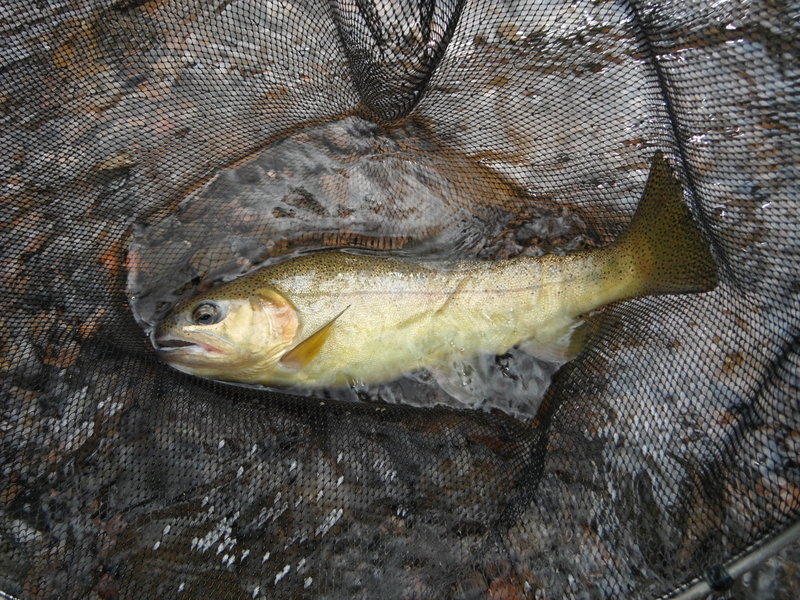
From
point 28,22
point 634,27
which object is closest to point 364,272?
point 634,27

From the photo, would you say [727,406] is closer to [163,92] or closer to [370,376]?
[370,376]

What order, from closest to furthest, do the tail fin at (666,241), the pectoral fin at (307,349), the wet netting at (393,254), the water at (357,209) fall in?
the wet netting at (393,254)
the tail fin at (666,241)
the pectoral fin at (307,349)
the water at (357,209)

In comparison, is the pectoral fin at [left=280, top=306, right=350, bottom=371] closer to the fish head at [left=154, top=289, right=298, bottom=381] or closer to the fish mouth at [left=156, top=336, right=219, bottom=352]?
the fish head at [left=154, top=289, right=298, bottom=381]

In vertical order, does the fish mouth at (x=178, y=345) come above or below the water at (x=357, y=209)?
below

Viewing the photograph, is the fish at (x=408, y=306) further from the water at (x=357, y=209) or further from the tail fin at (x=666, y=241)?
the water at (x=357, y=209)

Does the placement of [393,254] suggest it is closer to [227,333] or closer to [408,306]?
[408,306]

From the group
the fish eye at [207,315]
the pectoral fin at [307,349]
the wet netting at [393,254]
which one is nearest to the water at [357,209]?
the wet netting at [393,254]
